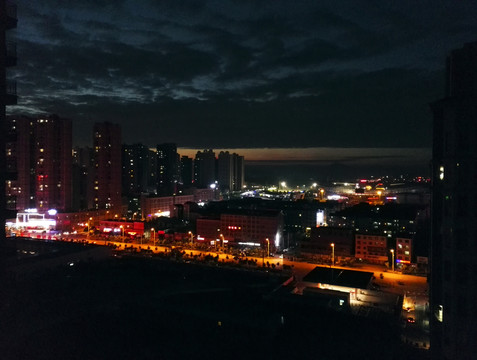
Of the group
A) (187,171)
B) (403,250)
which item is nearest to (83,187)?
(187,171)

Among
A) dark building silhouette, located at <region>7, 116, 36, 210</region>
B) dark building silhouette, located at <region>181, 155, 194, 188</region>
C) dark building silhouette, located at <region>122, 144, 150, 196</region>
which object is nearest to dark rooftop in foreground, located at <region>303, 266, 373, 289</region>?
dark building silhouette, located at <region>7, 116, 36, 210</region>

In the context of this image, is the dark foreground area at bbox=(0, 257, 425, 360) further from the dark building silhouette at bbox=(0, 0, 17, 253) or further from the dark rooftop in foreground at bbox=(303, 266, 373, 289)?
the dark rooftop in foreground at bbox=(303, 266, 373, 289)

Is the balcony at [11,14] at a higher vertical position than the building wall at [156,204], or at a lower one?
higher

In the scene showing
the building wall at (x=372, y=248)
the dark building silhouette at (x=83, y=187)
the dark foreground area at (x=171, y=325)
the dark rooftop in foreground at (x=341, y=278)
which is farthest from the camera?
the dark building silhouette at (x=83, y=187)

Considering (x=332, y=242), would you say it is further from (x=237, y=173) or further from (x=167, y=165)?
(x=237, y=173)

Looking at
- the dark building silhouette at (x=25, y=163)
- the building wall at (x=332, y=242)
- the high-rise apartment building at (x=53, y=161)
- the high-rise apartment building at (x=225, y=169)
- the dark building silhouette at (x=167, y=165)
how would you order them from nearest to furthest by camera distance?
the building wall at (x=332, y=242), the dark building silhouette at (x=25, y=163), the high-rise apartment building at (x=53, y=161), the dark building silhouette at (x=167, y=165), the high-rise apartment building at (x=225, y=169)

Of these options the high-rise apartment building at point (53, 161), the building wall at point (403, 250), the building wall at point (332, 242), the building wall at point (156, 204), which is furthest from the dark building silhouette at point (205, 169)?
the building wall at point (403, 250)

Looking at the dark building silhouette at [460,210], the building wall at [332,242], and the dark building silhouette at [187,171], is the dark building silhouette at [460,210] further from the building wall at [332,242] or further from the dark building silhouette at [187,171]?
the dark building silhouette at [187,171]
